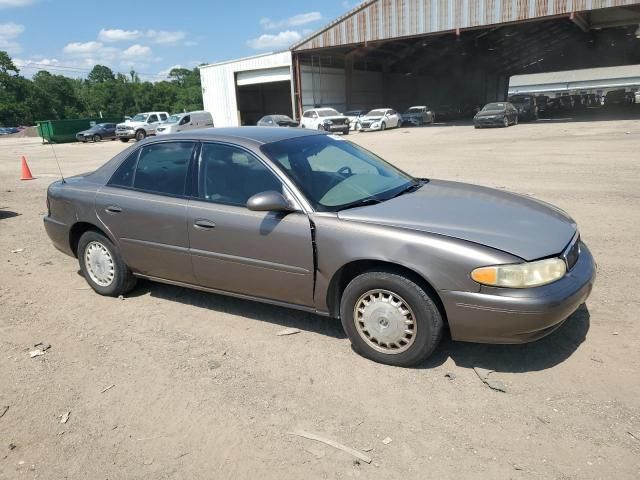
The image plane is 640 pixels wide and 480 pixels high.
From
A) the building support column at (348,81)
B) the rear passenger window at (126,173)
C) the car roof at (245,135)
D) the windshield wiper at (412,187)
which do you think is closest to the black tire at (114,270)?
the rear passenger window at (126,173)

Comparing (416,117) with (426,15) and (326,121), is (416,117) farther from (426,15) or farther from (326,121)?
(326,121)

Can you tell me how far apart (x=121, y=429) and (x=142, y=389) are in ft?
1.34

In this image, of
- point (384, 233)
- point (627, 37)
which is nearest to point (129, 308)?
point (384, 233)

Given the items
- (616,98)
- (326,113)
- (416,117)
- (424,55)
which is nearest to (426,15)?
(326,113)

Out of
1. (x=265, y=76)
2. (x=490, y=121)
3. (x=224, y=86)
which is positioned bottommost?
(x=490, y=121)

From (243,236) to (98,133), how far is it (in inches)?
1513

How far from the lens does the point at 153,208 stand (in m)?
4.21

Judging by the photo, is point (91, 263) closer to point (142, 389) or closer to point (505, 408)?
point (142, 389)

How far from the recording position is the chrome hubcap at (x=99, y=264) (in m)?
4.74

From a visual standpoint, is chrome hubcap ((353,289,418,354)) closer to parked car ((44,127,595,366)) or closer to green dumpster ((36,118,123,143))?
parked car ((44,127,595,366))

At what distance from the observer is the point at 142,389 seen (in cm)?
328

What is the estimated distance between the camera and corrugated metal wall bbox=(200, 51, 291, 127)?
39125 millimetres

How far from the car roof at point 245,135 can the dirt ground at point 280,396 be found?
150cm

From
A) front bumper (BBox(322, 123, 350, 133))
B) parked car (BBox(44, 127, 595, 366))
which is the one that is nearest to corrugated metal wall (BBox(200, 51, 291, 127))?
front bumper (BBox(322, 123, 350, 133))
